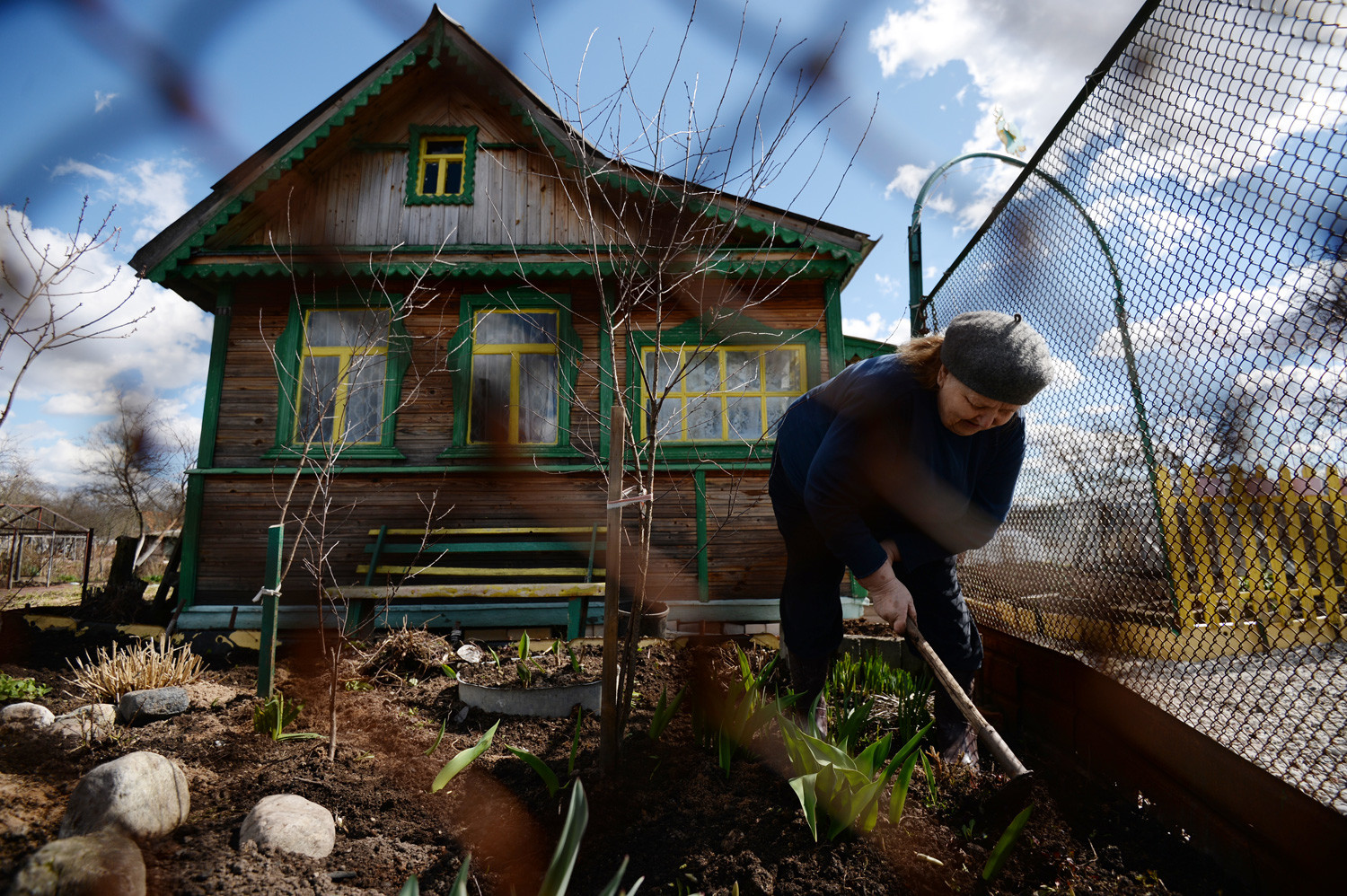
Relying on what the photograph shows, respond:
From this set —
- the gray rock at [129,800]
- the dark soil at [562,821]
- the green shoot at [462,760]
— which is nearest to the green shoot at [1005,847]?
the dark soil at [562,821]

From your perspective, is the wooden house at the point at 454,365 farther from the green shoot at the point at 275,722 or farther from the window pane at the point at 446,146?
the green shoot at the point at 275,722

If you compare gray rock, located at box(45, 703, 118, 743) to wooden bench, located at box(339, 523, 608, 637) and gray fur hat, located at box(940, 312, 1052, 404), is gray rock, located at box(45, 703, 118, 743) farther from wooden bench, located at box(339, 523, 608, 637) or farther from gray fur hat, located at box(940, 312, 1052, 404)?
gray fur hat, located at box(940, 312, 1052, 404)

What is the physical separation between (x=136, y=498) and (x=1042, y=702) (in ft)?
110

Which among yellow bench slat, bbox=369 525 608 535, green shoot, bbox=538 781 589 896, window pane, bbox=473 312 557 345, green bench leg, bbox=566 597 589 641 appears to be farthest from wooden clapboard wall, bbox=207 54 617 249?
green shoot, bbox=538 781 589 896

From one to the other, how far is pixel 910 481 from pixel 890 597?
16.5 inches

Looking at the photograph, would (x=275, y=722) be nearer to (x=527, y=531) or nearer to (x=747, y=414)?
(x=527, y=531)

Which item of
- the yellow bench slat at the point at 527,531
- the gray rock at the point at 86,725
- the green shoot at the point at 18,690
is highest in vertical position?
the yellow bench slat at the point at 527,531

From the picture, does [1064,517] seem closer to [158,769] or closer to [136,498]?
[158,769]

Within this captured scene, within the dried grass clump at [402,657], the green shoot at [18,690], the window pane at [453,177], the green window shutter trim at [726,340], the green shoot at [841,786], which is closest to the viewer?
the green shoot at [841,786]

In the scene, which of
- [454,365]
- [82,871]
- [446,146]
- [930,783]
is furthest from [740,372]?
[82,871]

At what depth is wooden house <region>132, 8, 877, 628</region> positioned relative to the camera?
5887 millimetres

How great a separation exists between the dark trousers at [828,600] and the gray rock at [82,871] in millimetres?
2053

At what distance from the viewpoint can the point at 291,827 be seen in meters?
1.69

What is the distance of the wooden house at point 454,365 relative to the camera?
19.3 feet
